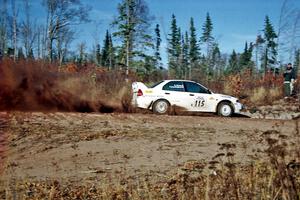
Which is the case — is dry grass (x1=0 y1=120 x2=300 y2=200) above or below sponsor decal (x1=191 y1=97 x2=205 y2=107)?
below

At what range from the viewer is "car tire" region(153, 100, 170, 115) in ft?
51.5

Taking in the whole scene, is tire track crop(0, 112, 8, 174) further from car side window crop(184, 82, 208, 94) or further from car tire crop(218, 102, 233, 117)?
car tire crop(218, 102, 233, 117)

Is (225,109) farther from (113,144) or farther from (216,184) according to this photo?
(216,184)

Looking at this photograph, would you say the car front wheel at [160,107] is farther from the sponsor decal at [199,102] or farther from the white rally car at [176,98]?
the sponsor decal at [199,102]

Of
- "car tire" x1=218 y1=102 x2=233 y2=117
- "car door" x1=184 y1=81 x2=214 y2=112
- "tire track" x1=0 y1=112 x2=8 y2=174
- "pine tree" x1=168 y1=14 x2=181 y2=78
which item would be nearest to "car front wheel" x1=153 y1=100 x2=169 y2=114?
"car door" x1=184 y1=81 x2=214 y2=112

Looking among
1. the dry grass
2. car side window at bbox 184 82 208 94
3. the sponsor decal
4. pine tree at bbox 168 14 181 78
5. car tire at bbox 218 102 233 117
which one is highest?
pine tree at bbox 168 14 181 78

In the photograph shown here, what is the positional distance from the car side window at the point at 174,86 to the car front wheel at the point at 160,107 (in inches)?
25.1

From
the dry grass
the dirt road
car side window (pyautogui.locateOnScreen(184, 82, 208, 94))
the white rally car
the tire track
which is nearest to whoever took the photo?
the dry grass

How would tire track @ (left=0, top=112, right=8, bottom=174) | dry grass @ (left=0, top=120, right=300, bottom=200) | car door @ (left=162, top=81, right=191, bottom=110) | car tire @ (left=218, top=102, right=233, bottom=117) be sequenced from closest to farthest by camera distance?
dry grass @ (left=0, top=120, right=300, bottom=200)
tire track @ (left=0, top=112, right=8, bottom=174)
car door @ (left=162, top=81, right=191, bottom=110)
car tire @ (left=218, top=102, right=233, bottom=117)

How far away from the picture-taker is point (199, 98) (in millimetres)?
15977

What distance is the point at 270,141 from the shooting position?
3.89 metres

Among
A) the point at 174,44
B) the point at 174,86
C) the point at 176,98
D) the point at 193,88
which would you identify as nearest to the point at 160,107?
the point at 176,98

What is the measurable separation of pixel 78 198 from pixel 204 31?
68369 millimetres

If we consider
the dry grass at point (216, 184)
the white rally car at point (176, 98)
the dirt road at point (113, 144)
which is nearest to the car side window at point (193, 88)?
the white rally car at point (176, 98)
